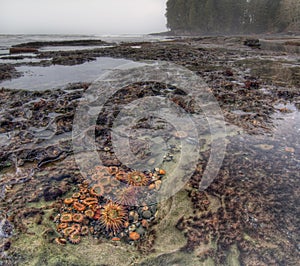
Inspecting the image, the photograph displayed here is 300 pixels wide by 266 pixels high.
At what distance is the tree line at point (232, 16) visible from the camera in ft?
248

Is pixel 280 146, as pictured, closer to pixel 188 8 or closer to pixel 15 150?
pixel 15 150

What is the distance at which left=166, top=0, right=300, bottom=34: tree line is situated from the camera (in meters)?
75.5

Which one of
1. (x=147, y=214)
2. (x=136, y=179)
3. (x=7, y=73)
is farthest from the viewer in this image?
(x=7, y=73)

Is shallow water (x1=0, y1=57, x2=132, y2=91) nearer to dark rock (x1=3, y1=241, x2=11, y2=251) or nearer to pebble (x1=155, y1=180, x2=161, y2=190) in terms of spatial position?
pebble (x1=155, y1=180, x2=161, y2=190)

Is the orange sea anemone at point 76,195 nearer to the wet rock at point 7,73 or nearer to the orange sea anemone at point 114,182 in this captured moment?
Result: the orange sea anemone at point 114,182

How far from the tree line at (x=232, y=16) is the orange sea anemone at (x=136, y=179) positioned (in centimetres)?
8882

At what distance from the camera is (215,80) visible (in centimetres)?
1367

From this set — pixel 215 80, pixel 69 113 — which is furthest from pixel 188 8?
pixel 69 113

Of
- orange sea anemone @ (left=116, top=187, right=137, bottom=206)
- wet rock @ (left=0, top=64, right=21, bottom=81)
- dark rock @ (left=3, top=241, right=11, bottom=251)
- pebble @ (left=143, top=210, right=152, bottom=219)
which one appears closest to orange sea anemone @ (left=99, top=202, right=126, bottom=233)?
orange sea anemone @ (left=116, top=187, right=137, bottom=206)

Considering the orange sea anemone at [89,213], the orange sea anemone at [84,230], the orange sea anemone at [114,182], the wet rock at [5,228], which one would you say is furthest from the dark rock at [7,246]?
the orange sea anemone at [114,182]

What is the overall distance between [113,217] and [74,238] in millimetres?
676

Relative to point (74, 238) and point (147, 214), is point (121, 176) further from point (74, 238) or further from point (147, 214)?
point (74, 238)

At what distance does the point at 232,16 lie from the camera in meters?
95.2

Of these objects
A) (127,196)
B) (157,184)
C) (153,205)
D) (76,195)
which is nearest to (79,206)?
(76,195)
